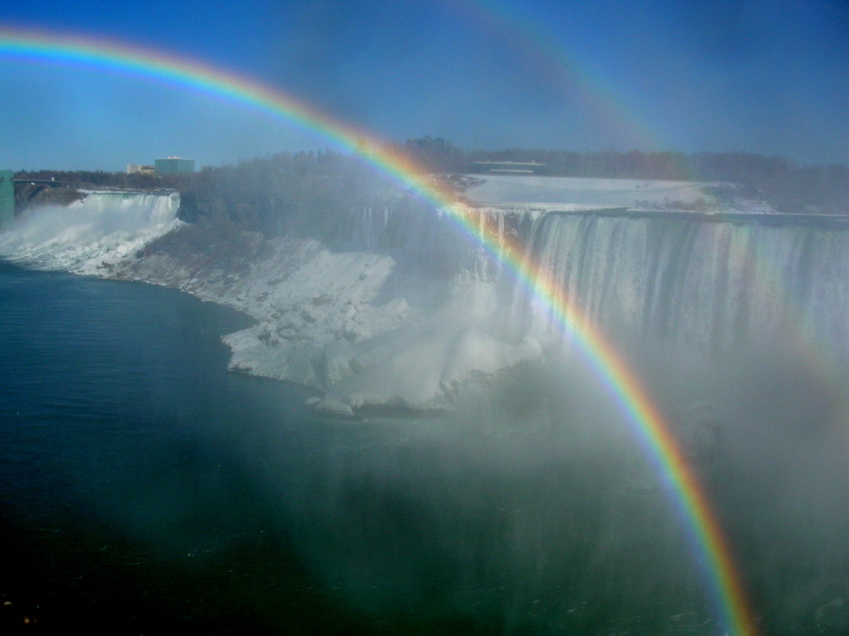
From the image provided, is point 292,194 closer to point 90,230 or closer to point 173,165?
point 90,230

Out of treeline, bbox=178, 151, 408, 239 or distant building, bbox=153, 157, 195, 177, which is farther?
distant building, bbox=153, 157, 195, 177

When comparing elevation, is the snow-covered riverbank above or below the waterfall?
below

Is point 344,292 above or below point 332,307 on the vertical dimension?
above

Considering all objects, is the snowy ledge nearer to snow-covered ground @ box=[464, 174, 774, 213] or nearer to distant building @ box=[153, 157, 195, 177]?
snow-covered ground @ box=[464, 174, 774, 213]

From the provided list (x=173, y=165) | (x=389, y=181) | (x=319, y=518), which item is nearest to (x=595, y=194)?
(x=389, y=181)

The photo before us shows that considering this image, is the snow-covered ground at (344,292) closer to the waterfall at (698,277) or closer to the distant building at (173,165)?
the waterfall at (698,277)

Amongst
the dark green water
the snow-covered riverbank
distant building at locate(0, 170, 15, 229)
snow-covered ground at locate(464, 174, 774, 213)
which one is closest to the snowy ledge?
the snow-covered riverbank

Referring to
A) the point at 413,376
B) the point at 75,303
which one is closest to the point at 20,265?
the point at 75,303

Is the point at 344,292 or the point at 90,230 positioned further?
the point at 90,230
